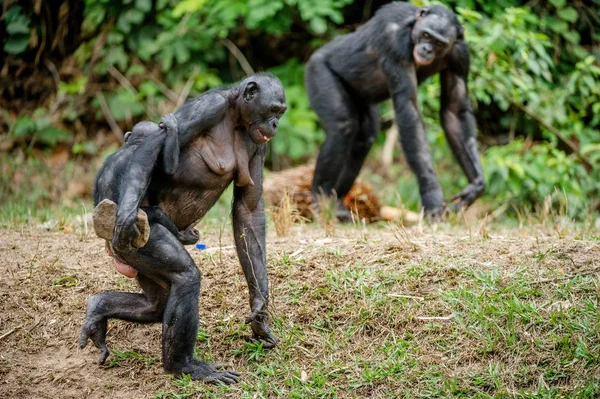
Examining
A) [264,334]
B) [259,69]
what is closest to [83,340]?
[264,334]

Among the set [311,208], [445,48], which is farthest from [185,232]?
[445,48]

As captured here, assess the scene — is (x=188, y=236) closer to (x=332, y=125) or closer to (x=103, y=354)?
(x=103, y=354)

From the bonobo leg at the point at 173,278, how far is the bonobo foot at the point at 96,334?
0.46m

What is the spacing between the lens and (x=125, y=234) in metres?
4.37

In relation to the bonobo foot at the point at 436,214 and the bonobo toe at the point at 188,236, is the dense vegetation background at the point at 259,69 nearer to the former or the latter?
the bonobo foot at the point at 436,214

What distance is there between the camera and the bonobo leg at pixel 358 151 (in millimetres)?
9531

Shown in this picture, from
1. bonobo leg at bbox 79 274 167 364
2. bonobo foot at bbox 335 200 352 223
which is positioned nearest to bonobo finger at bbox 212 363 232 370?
bonobo leg at bbox 79 274 167 364

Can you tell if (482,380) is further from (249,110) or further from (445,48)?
(445,48)

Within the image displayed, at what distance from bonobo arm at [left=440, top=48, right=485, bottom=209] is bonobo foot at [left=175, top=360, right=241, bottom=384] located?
190 inches

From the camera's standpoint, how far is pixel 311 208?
350 inches

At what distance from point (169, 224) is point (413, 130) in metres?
4.40

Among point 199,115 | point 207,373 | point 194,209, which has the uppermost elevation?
point 199,115

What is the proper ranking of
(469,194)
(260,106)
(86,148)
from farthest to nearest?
1. (86,148)
2. (469,194)
3. (260,106)

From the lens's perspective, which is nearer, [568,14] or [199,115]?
[199,115]
